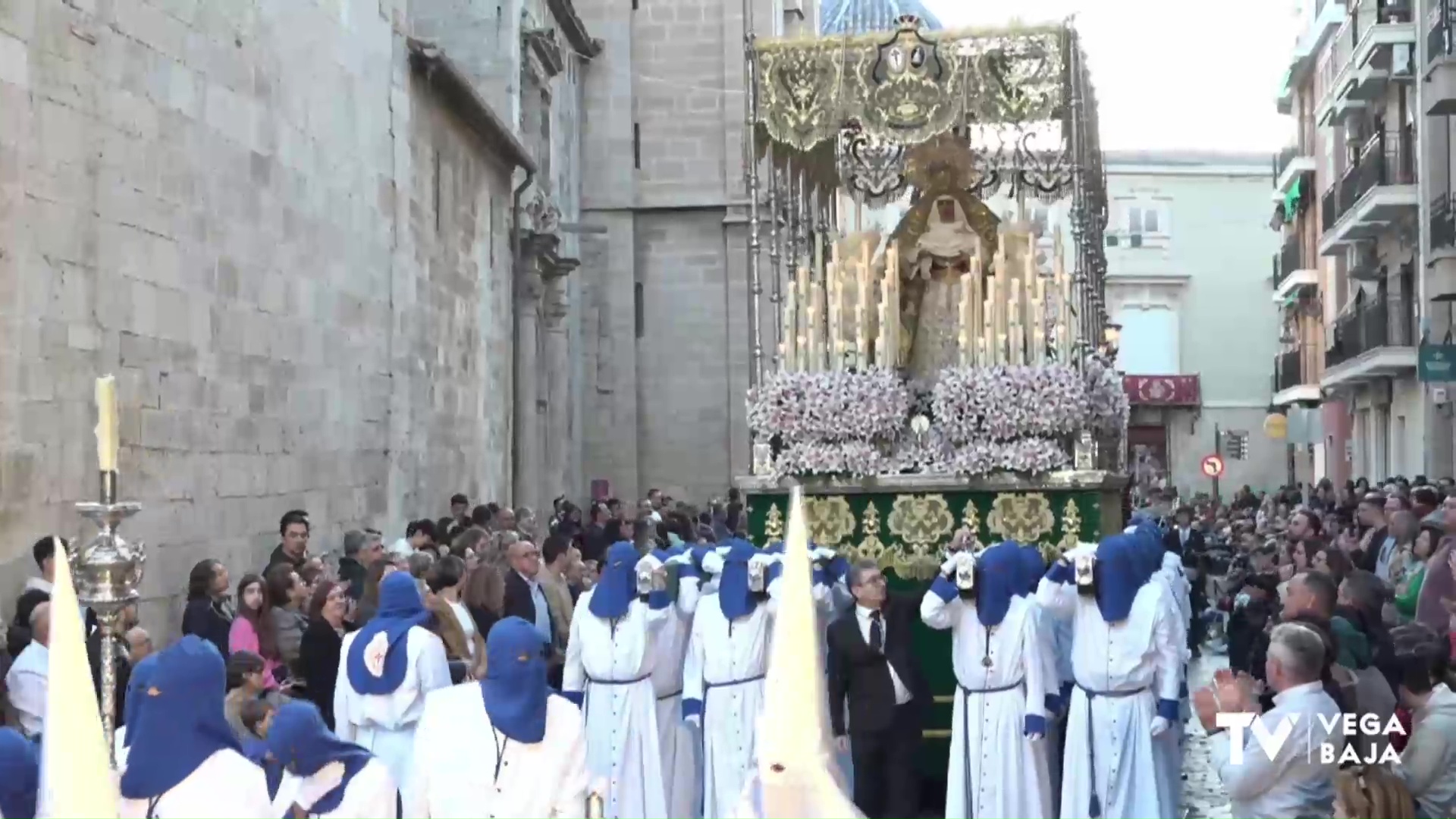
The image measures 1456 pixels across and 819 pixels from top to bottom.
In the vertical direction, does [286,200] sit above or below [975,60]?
below

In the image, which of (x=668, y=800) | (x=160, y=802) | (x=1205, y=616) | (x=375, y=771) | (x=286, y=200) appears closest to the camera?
(x=160, y=802)

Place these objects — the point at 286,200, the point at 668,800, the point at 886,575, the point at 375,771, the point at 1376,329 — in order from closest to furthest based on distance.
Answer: the point at 375,771, the point at 668,800, the point at 886,575, the point at 286,200, the point at 1376,329

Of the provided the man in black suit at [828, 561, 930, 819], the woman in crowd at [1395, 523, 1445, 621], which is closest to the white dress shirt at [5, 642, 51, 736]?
the man in black suit at [828, 561, 930, 819]

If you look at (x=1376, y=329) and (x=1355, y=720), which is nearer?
(x=1355, y=720)

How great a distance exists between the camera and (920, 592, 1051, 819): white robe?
9.51m

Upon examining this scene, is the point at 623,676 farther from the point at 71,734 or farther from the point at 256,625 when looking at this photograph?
the point at 71,734

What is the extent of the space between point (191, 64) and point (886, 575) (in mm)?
5688

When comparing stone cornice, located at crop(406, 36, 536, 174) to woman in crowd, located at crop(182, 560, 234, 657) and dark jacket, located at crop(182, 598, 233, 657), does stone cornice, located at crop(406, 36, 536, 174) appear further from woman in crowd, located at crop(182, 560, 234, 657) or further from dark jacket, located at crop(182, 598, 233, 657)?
dark jacket, located at crop(182, 598, 233, 657)

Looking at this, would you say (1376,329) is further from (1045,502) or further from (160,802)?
(160,802)

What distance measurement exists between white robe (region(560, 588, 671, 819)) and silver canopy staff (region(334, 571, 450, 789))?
2.01 metres

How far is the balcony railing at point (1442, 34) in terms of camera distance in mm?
22625

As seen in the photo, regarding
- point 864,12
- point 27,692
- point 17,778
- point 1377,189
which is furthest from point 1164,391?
point 17,778

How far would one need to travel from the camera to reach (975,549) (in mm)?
11930

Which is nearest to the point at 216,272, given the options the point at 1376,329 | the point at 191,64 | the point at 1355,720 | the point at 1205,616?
the point at 191,64
